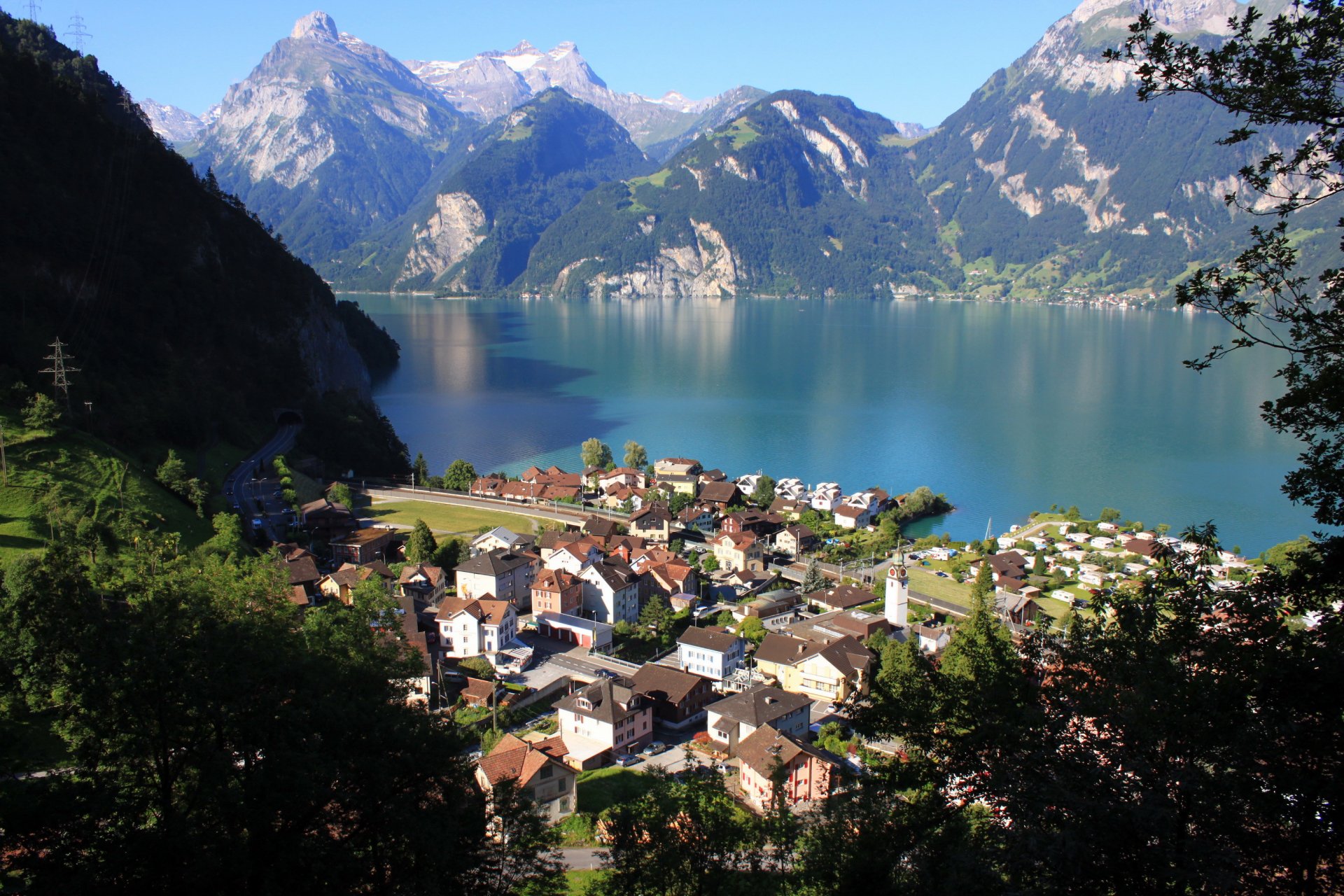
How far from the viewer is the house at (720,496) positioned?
3281 cm

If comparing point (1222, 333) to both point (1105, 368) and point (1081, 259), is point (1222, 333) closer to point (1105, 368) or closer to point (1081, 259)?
point (1105, 368)

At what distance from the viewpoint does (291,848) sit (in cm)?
574

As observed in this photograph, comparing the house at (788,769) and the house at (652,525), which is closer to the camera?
the house at (788,769)

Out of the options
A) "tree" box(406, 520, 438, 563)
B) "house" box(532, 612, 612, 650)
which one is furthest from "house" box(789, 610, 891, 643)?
"tree" box(406, 520, 438, 563)

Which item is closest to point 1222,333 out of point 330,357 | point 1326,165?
point 330,357

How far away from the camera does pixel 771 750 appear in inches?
510

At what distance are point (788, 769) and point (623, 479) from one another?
22.6 meters

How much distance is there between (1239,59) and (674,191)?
7328 inches

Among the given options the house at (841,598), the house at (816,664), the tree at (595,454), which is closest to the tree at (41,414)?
the house at (816,664)

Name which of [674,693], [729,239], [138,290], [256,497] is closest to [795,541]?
[674,693]

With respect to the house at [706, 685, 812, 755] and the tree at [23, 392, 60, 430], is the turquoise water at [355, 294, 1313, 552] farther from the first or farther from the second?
the tree at [23, 392, 60, 430]

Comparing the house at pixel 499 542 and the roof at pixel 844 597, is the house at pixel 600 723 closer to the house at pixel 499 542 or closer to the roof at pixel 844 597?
the roof at pixel 844 597

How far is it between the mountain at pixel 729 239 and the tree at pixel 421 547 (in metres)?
147

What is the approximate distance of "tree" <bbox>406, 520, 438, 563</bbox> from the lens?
2323 centimetres
